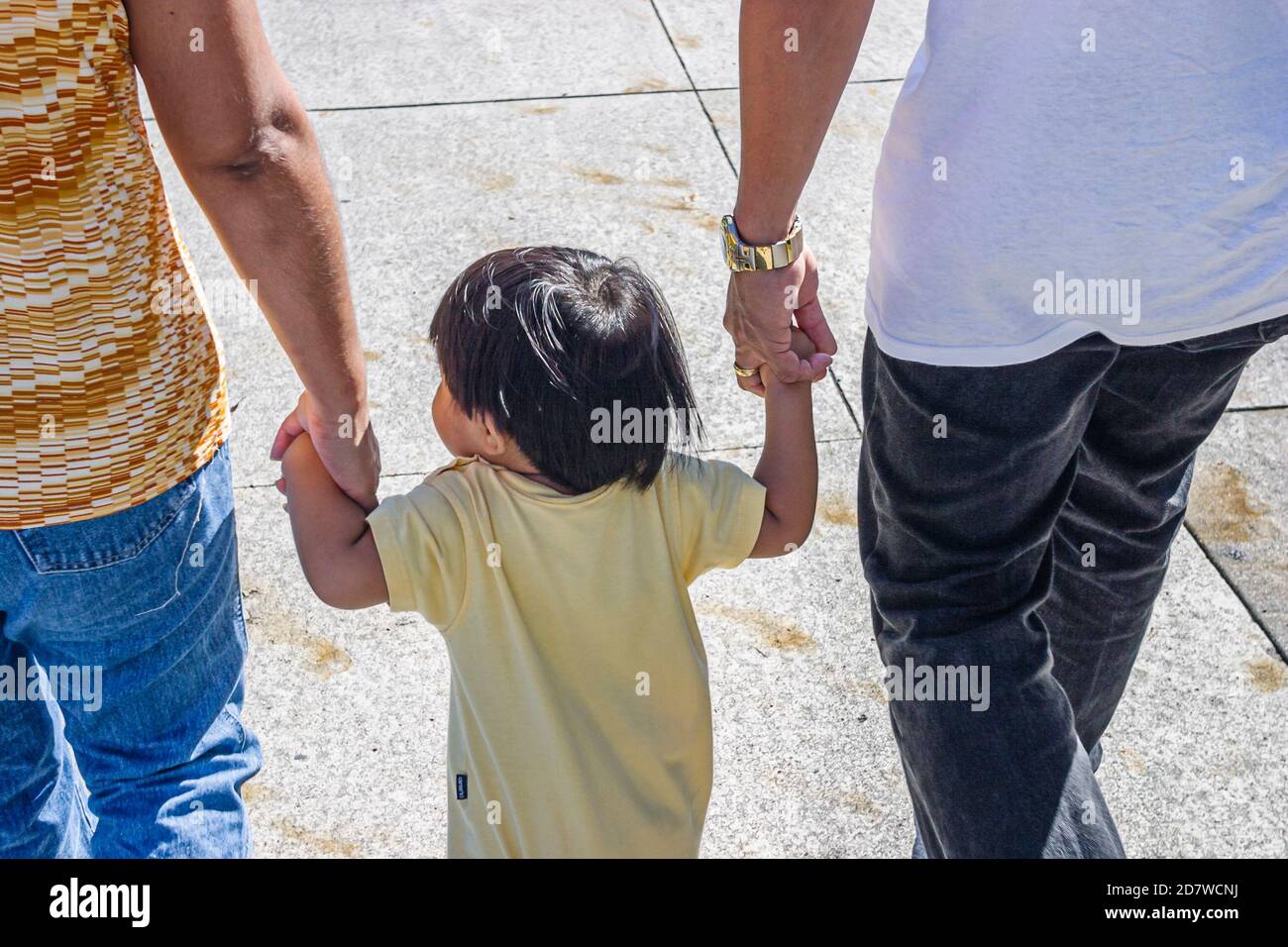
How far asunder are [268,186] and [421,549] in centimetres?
46

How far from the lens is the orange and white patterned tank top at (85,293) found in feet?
4.41

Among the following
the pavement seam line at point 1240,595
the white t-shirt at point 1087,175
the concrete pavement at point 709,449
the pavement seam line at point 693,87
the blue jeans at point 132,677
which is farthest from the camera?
the pavement seam line at point 693,87

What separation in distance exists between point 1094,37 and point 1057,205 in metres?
0.19

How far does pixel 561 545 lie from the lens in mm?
1661

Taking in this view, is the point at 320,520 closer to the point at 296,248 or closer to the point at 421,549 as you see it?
the point at 421,549

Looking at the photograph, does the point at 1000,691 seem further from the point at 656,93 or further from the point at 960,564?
the point at 656,93

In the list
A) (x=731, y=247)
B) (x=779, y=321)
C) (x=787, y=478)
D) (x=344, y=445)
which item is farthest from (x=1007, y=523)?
(x=344, y=445)

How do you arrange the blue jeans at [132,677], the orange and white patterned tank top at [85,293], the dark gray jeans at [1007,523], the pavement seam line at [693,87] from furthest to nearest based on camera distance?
the pavement seam line at [693,87], the dark gray jeans at [1007,523], the blue jeans at [132,677], the orange and white patterned tank top at [85,293]

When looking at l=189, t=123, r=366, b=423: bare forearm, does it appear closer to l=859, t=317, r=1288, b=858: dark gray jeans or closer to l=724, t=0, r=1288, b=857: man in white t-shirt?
l=724, t=0, r=1288, b=857: man in white t-shirt

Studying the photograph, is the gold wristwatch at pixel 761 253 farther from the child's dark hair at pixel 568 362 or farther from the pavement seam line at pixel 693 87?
the pavement seam line at pixel 693 87

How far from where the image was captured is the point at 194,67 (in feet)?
4.65

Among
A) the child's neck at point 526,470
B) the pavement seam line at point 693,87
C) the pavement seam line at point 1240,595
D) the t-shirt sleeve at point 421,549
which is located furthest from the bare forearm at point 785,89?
the pavement seam line at point 693,87

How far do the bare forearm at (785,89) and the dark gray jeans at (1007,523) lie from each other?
242mm

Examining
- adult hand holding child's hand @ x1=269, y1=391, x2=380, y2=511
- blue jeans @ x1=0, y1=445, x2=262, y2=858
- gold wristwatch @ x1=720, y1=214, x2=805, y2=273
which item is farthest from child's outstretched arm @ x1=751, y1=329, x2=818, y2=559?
blue jeans @ x1=0, y1=445, x2=262, y2=858
